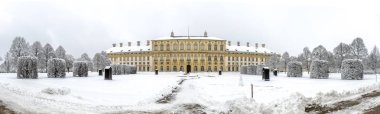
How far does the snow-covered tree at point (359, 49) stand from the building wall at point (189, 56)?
144 feet

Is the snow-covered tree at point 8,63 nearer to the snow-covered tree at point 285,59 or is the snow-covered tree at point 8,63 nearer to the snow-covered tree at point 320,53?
the snow-covered tree at point 320,53

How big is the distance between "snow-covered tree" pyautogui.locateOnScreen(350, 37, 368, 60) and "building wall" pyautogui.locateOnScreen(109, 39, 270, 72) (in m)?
43.9

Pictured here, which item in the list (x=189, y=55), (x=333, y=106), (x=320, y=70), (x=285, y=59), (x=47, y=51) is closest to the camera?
(x=333, y=106)

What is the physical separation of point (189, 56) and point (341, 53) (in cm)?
4669

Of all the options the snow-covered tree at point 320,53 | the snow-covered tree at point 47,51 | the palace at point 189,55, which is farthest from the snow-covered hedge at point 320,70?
the palace at point 189,55

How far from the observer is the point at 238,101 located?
34.6 feet

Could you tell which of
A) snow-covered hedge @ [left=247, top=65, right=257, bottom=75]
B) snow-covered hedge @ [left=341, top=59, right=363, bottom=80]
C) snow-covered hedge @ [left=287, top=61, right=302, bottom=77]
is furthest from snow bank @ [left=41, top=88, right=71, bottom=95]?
snow-covered hedge @ [left=247, top=65, right=257, bottom=75]

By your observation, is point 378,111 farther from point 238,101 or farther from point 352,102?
point 238,101

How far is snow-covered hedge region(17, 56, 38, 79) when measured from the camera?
26509 mm

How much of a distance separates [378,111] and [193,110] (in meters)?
5.76

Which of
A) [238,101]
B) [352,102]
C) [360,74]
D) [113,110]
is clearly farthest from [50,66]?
[360,74]

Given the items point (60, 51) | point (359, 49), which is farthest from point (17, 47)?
point (359, 49)

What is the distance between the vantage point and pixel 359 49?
2345 inches

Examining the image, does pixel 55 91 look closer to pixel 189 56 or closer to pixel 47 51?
pixel 47 51
